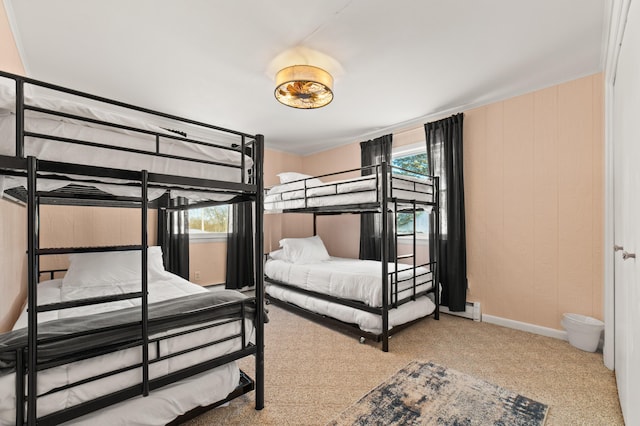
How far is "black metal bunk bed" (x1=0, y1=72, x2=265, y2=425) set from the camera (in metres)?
1.11

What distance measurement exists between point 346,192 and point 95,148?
2.13 m

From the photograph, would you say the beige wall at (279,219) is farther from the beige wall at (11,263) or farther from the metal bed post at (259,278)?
the metal bed post at (259,278)

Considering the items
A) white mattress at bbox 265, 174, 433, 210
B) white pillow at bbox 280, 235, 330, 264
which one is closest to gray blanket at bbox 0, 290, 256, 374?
white mattress at bbox 265, 174, 433, 210

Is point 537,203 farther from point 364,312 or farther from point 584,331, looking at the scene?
point 364,312

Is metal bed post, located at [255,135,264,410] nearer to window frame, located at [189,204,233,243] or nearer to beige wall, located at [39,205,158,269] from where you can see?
beige wall, located at [39,205,158,269]

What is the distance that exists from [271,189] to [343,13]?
2444mm

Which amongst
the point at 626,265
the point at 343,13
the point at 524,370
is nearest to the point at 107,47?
the point at 343,13

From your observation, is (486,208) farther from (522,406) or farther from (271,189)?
(271,189)

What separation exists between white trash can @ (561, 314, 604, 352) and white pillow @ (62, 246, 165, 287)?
3664mm

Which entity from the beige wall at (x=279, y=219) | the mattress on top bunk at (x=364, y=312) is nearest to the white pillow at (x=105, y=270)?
the mattress on top bunk at (x=364, y=312)

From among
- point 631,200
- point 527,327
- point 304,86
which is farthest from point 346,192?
point 527,327

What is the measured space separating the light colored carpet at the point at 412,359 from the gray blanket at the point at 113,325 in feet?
2.12

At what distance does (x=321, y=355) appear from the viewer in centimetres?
250

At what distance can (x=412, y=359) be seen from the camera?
7.92 ft
